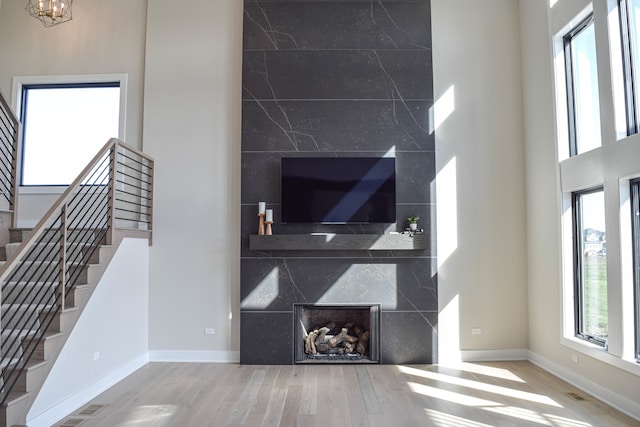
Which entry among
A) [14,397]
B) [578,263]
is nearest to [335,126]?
[578,263]

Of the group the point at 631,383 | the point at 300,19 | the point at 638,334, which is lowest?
the point at 631,383

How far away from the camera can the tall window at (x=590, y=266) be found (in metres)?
3.91

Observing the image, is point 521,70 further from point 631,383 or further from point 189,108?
point 189,108

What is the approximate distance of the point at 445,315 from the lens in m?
5.03

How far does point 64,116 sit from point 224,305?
3380 mm

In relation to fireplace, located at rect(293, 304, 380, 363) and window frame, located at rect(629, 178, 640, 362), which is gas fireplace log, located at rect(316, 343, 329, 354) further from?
window frame, located at rect(629, 178, 640, 362)

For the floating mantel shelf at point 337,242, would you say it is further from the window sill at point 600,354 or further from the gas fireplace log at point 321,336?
the window sill at point 600,354

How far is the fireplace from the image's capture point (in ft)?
16.1

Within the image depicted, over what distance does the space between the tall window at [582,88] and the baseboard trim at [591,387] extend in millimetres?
2275

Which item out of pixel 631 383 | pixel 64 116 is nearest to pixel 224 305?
pixel 64 116

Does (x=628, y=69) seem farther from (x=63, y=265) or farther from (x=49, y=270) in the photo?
(x=49, y=270)

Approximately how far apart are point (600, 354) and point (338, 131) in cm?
354

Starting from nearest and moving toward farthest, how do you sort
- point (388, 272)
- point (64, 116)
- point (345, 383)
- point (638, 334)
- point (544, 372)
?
1. point (638, 334)
2. point (345, 383)
3. point (544, 372)
4. point (388, 272)
5. point (64, 116)

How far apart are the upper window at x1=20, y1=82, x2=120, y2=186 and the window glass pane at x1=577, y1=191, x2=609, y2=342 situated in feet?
18.5
